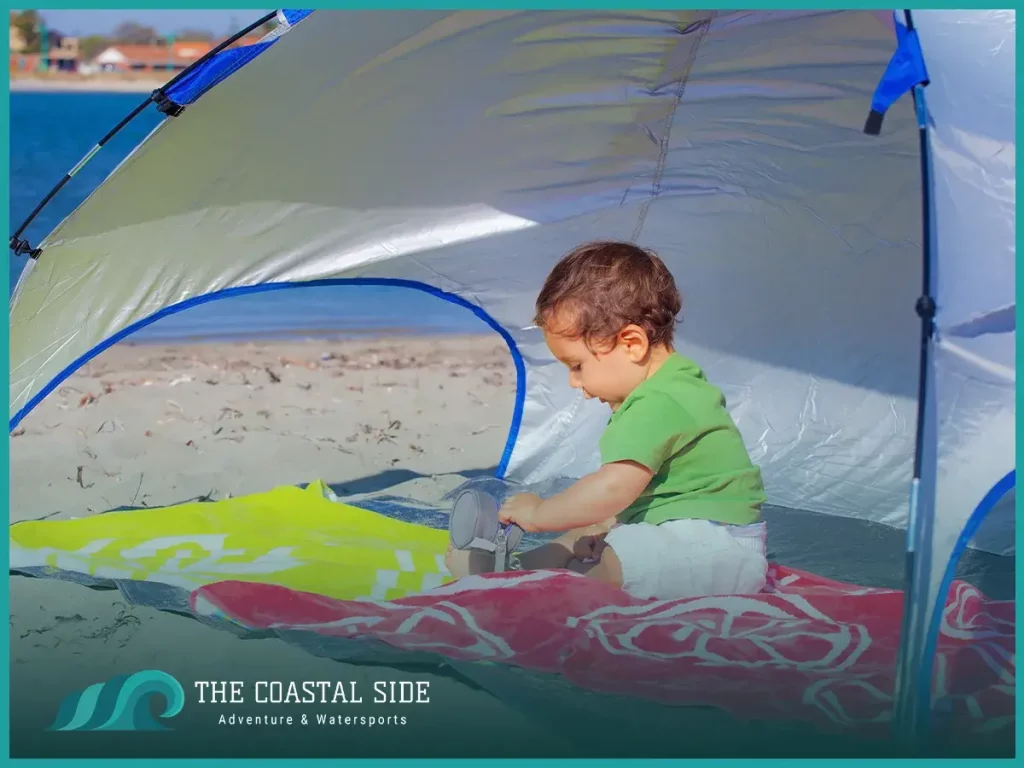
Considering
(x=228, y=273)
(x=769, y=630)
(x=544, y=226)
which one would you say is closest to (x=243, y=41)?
(x=228, y=273)

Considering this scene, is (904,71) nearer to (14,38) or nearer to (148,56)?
(14,38)

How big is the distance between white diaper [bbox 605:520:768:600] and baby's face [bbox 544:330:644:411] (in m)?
0.25

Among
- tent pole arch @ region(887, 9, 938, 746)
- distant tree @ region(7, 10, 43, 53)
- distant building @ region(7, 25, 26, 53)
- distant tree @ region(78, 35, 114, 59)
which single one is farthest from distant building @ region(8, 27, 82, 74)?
tent pole arch @ region(887, 9, 938, 746)

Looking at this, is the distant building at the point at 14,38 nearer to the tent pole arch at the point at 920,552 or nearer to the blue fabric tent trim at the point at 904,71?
the blue fabric tent trim at the point at 904,71

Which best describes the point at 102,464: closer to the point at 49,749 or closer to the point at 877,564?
the point at 49,749

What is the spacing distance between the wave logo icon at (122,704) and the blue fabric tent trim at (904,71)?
4.45ft

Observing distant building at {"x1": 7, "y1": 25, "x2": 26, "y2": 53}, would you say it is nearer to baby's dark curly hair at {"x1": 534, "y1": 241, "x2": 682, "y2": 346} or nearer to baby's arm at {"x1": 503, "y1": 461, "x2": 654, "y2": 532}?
baby's dark curly hair at {"x1": 534, "y1": 241, "x2": 682, "y2": 346}

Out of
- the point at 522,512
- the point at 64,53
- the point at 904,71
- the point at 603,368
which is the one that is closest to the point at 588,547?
the point at 522,512

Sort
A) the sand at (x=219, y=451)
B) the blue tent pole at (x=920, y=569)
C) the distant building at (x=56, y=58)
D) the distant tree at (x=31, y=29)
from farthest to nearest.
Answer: the distant building at (x=56, y=58)
the distant tree at (x=31, y=29)
the sand at (x=219, y=451)
the blue tent pole at (x=920, y=569)

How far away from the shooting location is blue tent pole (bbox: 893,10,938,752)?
1626 mm

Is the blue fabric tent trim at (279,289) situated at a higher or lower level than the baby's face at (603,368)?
higher

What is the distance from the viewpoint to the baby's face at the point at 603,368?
2.13m

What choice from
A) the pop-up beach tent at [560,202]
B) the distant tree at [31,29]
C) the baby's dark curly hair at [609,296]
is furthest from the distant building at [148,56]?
the baby's dark curly hair at [609,296]

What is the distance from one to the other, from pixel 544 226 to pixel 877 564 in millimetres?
1123
